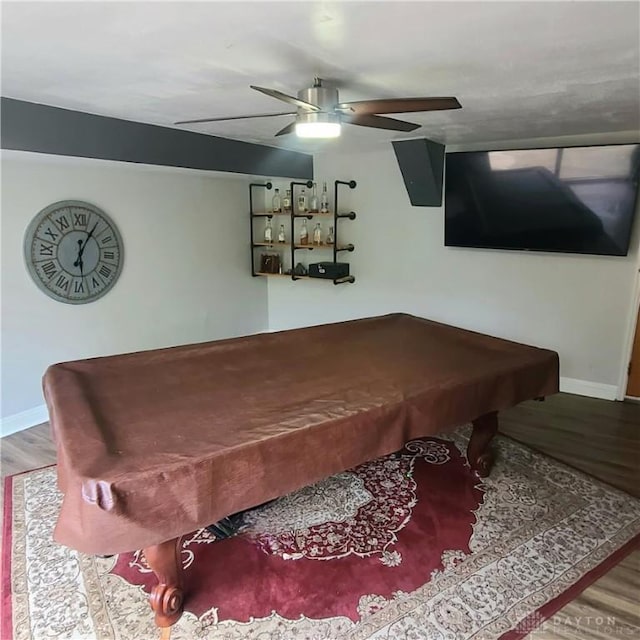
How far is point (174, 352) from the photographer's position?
8.98ft

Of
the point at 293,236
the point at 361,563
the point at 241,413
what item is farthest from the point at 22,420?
the point at 293,236

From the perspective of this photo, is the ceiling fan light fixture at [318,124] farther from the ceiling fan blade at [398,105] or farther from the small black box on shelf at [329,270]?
the small black box on shelf at [329,270]

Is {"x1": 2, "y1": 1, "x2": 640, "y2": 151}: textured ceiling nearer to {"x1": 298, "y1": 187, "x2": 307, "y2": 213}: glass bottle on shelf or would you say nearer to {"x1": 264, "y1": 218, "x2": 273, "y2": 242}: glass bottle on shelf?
{"x1": 298, "y1": 187, "x2": 307, "y2": 213}: glass bottle on shelf

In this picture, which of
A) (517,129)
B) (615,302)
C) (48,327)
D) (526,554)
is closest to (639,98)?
(517,129)

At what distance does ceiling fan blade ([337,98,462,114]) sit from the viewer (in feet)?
6.59

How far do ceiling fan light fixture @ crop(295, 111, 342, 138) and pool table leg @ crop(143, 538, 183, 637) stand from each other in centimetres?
175

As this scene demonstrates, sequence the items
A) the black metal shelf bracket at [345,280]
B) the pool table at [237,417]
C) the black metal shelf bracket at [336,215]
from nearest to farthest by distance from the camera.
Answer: the pool table at [237,417]
the black metal shelf bracket at [336,215]
the black metal shelf bracket at [345,280]

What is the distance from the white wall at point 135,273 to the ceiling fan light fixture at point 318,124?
186 cm

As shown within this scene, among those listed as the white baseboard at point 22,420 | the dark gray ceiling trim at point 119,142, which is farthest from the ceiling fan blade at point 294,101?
the white baseboard at point 22,420

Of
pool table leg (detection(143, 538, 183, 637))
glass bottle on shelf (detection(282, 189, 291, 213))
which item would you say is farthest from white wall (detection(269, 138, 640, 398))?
pool table leg (detection(143, 538, 183, 637))

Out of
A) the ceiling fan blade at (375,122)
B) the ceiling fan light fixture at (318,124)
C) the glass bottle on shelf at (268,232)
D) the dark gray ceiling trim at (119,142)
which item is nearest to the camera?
the ceiling fan light fixture at (318,124)

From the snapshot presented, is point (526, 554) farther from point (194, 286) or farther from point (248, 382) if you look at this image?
point (194, 286)

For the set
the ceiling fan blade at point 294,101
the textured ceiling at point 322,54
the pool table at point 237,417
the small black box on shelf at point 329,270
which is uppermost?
the textured ceiling at point 322,54

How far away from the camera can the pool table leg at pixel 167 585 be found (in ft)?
6.26
